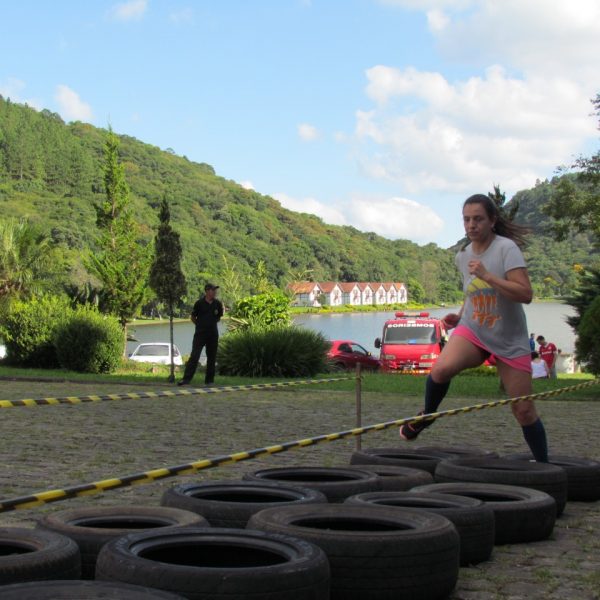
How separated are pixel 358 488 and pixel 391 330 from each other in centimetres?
2802

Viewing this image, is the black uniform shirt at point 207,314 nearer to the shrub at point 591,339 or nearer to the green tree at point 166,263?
the green tree at point 166,263

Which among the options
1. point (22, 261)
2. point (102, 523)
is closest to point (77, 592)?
point (102, 523)

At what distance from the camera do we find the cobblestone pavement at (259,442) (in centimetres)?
493

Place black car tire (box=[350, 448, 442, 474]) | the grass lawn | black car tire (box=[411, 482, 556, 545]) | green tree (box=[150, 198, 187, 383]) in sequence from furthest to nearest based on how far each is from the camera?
1. green tree (box=[150, 198, 187, 383])
2. the grass lawn
3. black car tire (box=[350, 448, 442, 474])
4. black car tire (box=[411, 482, 556, 545])

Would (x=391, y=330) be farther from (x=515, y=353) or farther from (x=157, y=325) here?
(x=157, y=325)

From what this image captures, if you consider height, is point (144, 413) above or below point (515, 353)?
below

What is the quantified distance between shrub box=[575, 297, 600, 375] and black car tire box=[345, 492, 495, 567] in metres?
14.2

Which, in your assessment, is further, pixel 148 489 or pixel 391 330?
pixel 391 330

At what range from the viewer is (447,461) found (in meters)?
6.68

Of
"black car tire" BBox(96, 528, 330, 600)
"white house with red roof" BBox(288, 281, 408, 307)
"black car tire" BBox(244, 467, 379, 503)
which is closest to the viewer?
"black car tire" BBox(96, 528, 330, 600)

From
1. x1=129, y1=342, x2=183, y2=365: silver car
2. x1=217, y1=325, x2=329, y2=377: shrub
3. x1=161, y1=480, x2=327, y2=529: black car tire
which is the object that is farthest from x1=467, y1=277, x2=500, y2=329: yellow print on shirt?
x1=129, y1=342, x2=183, y2=365: silver car

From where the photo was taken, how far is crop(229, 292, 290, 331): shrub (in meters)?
37.1

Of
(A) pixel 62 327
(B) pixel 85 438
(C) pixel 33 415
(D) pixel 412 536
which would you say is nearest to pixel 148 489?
(D) pixel 412 536

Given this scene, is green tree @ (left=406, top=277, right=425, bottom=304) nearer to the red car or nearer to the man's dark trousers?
the red car
